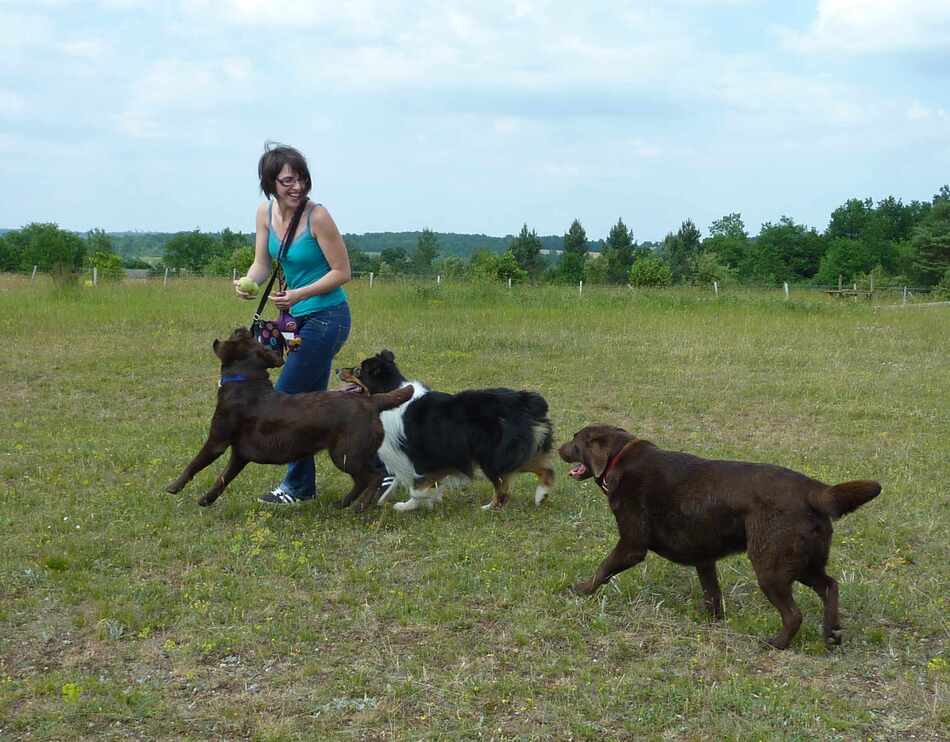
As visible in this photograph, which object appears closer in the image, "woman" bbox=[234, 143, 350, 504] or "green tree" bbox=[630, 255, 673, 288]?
"woman" bbox=[234, 143, 350, 504]

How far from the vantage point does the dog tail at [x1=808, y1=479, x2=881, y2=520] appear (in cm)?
367

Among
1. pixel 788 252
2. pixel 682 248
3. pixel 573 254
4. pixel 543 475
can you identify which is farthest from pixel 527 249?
pixel 543 475

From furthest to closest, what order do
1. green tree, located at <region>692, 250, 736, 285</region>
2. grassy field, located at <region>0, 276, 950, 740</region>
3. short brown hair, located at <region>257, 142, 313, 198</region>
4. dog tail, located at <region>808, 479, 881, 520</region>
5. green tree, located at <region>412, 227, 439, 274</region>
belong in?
green tree, located at <region>412, 227, 439, 274</region>
green tree, located at <region>692, 250, 736, 285</region>
short brown hair, located at <region>257, 142, 313, 198</region>
dog tail, located at <region>808, 479, 881, 520</region>
grassy field, located at <region>0, 276, 950, 740</region>

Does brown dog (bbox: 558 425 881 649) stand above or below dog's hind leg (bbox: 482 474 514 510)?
above

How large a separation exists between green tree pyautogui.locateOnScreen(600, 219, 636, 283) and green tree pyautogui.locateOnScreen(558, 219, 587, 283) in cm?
253

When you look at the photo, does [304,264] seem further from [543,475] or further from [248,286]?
[543,475]

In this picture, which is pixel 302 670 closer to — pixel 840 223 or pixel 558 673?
pixel 558 673

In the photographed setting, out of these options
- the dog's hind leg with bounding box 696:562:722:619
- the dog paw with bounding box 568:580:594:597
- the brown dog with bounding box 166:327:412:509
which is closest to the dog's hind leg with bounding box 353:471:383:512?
the brown dog with bounding box 166:327:412:509

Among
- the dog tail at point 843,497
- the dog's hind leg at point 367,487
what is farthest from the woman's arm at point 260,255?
the dog tail at point 843,497

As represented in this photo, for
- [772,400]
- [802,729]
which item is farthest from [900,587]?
[772,400]

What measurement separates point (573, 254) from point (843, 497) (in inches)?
2540

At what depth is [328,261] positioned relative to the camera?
5.63m

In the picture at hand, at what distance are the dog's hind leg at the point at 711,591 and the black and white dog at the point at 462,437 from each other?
184 centimetres

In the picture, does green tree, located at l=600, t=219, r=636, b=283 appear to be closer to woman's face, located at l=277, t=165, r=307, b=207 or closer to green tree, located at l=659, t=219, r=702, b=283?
green tree, located at l=659, t=219, r=702, b=283
